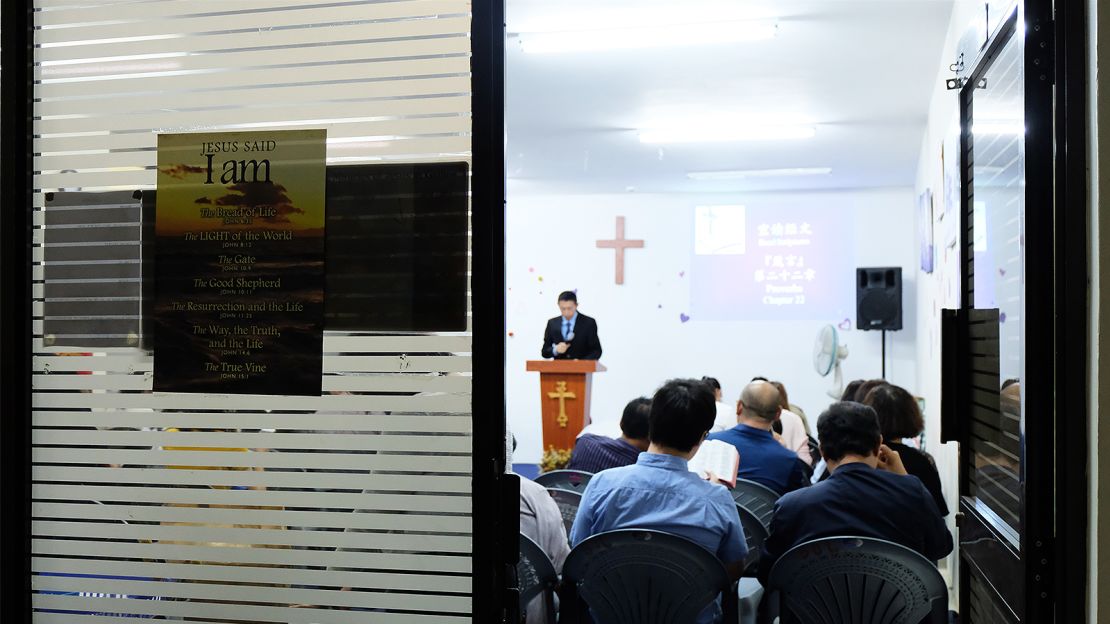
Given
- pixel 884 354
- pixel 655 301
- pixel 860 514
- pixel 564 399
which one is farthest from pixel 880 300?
pixel 860 514

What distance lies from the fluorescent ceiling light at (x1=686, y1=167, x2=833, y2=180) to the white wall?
0.90m

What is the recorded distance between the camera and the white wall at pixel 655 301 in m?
9.80

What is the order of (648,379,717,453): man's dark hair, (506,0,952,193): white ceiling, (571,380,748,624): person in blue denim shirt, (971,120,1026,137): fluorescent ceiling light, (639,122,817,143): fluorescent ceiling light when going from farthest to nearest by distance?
(639,122,817,143): fluorescent ceiling light → (506,0,952,193): white ceiling → (648,379,717,453): man's dark hair → (571,380,748,624): person in blue denim shirt → (971,120,1026,137): fluorescent ceiling light

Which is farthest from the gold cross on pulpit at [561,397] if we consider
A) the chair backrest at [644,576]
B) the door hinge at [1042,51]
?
the door hinge at [1042,51]

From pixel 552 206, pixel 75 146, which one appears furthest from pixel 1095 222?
pixel 552 206

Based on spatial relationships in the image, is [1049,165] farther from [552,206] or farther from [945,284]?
[552,206]

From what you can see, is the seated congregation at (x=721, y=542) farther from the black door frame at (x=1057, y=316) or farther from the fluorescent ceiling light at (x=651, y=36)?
the fluorescent ceiling light at (x=651, y=36)

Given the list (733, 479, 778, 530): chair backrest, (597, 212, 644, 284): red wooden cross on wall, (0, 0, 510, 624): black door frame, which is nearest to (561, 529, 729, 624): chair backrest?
(0, 0, 510, 624): black door frame

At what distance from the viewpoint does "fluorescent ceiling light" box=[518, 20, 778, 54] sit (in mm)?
4676

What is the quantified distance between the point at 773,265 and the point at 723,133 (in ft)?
10.1

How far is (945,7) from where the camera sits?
4484 millimetres

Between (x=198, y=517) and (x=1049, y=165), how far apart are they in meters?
1.68

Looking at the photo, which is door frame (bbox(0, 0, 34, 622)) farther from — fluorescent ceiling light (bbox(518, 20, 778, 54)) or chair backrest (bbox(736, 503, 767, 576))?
fluorescent ceiling light (bbox(518, 20, 778, 54))

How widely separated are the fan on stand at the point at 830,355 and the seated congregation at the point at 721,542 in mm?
5786
